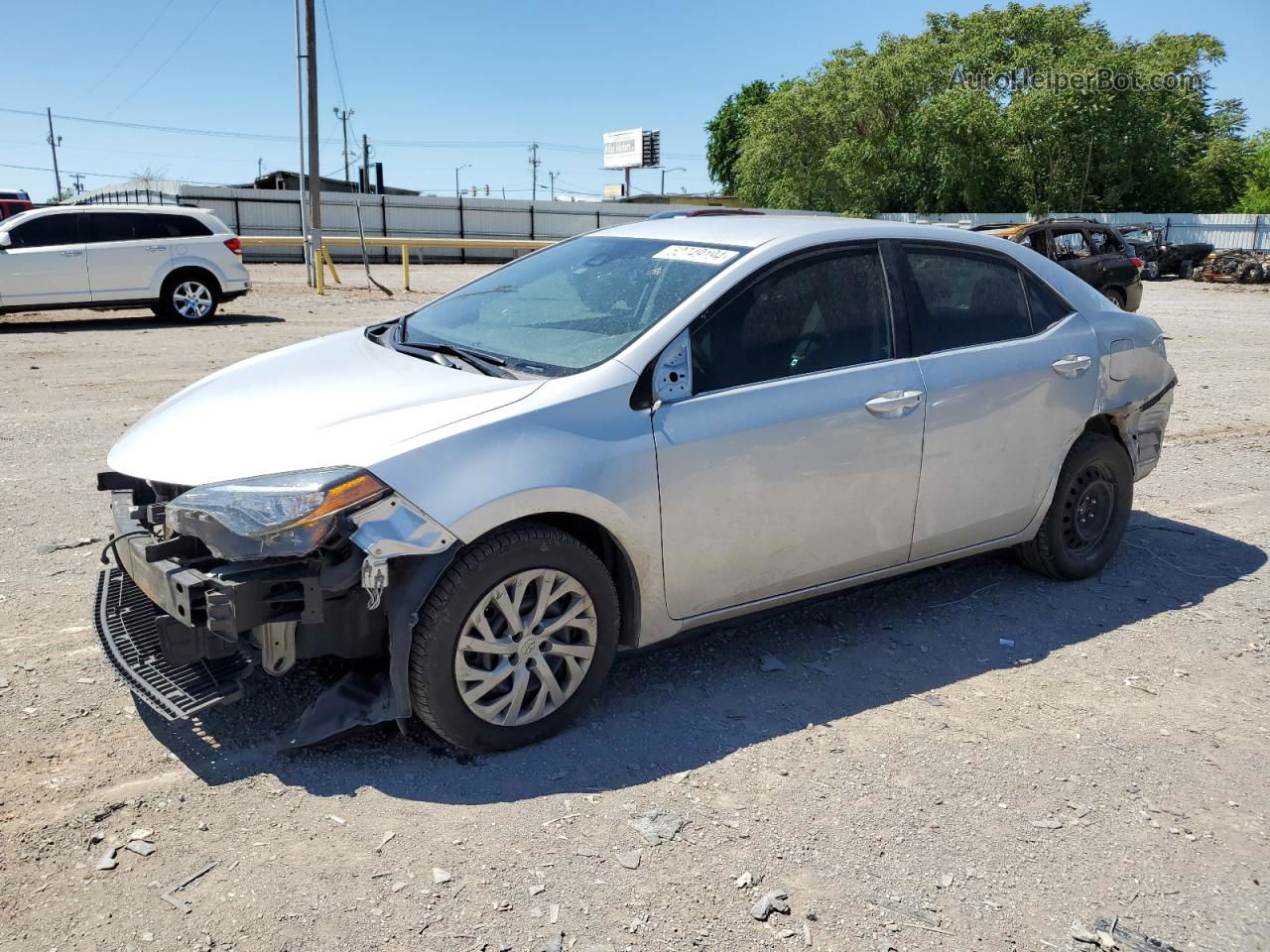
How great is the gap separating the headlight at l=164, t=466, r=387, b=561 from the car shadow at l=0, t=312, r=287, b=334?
43.8ft

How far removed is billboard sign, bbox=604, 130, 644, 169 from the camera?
89188 millimetres

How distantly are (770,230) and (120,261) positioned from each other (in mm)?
13428

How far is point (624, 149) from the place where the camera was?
90938 millimetres

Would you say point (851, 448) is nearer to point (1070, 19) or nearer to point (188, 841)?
point (188, 841)

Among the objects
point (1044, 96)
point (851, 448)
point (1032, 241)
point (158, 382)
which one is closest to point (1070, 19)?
point (1044, 96)

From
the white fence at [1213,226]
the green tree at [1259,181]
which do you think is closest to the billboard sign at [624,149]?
the green tree at [1259,181]

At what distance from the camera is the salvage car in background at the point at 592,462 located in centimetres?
314

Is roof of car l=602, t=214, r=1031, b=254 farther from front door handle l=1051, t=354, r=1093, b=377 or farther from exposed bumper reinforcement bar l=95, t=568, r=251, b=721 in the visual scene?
exposed bumper reinforcement bar l=95, t=568, r=251, b=721

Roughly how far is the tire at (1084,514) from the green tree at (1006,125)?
43892 mm

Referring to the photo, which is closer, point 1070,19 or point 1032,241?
point 1032,241

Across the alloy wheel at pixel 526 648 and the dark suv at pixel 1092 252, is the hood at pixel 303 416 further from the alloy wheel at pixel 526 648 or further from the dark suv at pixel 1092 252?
the dark suv at pixel 1092 252

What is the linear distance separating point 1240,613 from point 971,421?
1777 mm

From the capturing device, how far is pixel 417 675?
→ 321 centimetres

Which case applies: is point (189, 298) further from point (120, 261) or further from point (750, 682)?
point (750, 682)
